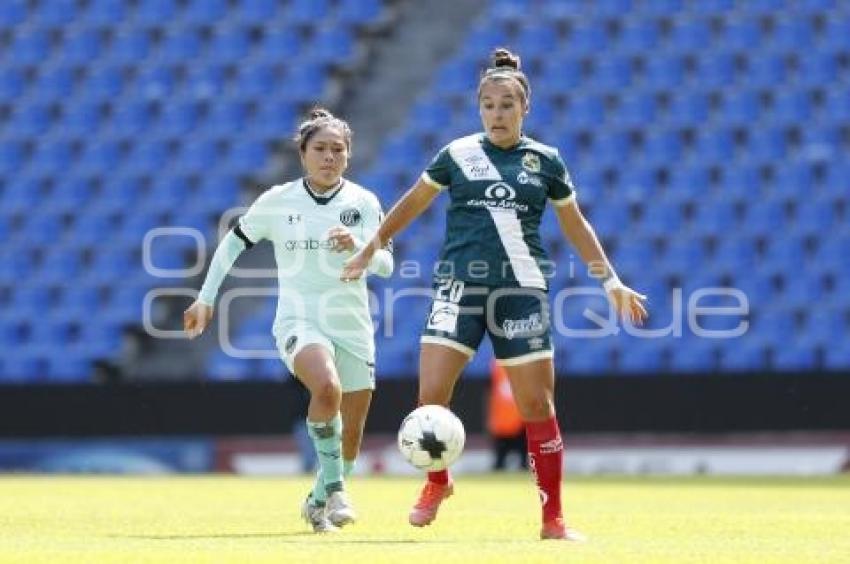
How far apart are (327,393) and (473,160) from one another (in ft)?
4.51

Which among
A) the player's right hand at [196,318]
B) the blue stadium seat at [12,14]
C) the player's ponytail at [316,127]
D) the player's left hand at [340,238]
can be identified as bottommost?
the player's right hand at [196,318]

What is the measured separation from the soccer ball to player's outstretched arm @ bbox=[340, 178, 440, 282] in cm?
76

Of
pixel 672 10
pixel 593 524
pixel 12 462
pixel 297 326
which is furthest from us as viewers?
pixel 672 10

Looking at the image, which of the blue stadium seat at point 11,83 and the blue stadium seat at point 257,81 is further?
the blue stadium seat at point 11,83

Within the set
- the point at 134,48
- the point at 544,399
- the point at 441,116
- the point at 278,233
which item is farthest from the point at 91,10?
the point at 544,399

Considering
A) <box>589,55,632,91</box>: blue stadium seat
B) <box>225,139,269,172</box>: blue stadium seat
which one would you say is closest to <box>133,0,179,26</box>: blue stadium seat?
<box>225,139,269,172</box>: blue stadium seat

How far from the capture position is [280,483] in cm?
1681

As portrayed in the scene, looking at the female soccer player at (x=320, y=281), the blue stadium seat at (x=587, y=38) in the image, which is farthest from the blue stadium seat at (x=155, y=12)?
the female soccer player at (x=320, y=281)

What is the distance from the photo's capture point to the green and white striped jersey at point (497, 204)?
8703mm

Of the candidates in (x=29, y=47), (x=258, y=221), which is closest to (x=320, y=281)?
(x=258, y=221)

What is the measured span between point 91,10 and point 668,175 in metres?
8.30

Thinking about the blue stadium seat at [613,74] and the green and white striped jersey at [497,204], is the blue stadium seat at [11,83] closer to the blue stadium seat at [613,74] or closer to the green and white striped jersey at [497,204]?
the blue stadium seat at [613,74]

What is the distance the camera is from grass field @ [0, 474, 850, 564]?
25.6ft

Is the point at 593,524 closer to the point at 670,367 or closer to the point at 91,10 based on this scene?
the point at 670,367
